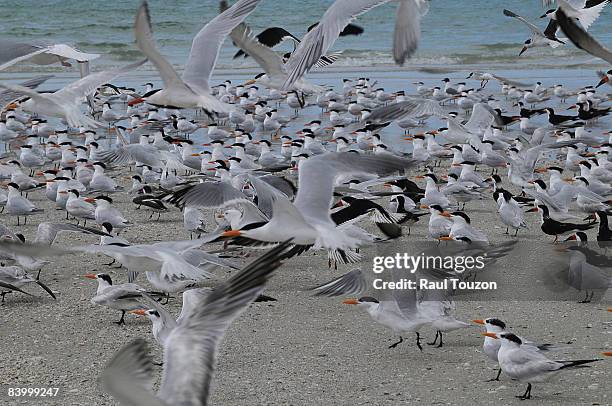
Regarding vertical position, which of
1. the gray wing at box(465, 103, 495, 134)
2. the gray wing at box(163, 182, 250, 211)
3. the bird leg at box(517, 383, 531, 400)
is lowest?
the gray wing at box(465, 103, 495, 134)

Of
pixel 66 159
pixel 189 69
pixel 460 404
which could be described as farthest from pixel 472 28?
pixel 460 404

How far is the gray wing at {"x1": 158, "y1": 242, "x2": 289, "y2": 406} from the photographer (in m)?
2.96

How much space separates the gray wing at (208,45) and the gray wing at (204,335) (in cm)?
330

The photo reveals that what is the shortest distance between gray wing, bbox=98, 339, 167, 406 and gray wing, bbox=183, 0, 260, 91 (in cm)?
335

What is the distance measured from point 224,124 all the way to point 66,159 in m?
4.13

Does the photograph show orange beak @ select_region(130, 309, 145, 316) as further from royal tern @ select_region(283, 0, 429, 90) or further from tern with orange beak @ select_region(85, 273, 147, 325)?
royal tern @ select_region(283, 0, 429, 90)

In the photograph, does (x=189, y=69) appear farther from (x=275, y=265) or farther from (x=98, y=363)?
(x=275, y=265)

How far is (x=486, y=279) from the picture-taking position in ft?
21.6

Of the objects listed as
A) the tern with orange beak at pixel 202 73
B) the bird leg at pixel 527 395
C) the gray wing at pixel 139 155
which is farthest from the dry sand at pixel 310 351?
the gray wing at pixel 139 155

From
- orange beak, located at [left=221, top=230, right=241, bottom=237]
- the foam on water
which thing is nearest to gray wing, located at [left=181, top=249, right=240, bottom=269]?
orange beak, located at [left=221, top=230, right=241, bottom=237]

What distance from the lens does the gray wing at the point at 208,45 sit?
20.4ft

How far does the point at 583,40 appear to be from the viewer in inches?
157

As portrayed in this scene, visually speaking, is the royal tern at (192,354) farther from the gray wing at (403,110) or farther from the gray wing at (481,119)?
the gray wing at (481,119)

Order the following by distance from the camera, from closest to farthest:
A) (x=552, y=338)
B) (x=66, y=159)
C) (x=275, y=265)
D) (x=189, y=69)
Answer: (x=275, y=265) → (x=552, y=338) → (x=189, y=69) → (x=66, y=159)
